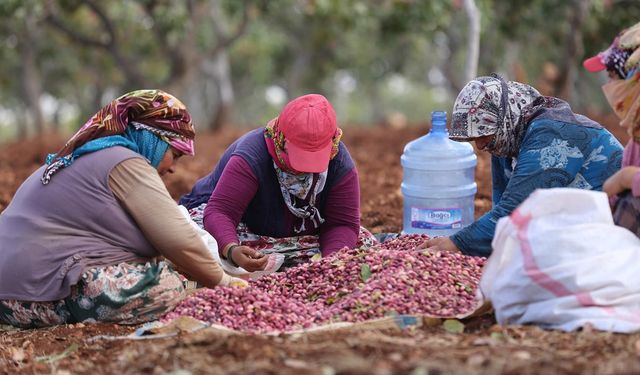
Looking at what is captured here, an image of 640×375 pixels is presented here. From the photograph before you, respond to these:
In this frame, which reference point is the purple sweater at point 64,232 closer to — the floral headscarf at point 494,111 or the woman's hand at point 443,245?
the woman's hand at point 443,245

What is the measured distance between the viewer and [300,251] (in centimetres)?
517

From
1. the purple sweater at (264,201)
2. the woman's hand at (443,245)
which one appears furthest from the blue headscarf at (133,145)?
the woman's hand at (443,245)

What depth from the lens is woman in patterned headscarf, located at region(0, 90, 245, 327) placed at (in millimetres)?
4027

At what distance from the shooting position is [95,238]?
4109 millimetres

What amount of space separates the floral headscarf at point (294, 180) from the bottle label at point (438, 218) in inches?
32.2

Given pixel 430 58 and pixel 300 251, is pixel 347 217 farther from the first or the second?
pixel 430 58

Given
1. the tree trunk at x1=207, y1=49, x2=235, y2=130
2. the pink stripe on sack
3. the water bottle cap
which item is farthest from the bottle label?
the tree trunk at x1=207, y1=49, x2=235, y2=130

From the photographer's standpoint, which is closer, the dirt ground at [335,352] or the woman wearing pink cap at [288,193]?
the dirt ground at [335,352]

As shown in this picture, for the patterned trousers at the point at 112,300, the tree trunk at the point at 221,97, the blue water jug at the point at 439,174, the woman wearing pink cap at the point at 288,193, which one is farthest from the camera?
the tree trunk at the point at 221,97

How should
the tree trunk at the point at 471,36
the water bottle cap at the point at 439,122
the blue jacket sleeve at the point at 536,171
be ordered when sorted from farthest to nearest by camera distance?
the tree trunk at the point at 471,36, the water bottle cap at the point at 439,122, the blue jacket sleeve at the point at 536,171

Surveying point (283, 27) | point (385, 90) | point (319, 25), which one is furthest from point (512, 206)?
point (385, 90)

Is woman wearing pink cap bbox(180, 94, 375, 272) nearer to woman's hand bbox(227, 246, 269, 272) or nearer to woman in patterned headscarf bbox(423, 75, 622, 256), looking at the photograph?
woman's hand bbox(227, 246, 269, 272)

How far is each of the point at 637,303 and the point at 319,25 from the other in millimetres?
22871

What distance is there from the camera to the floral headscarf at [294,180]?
473 centimetres
